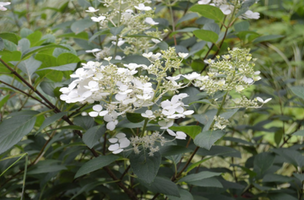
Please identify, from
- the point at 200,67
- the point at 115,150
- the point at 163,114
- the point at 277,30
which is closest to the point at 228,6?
the point at 200,67

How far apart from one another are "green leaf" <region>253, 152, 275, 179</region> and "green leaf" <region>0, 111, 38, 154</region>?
83 cm

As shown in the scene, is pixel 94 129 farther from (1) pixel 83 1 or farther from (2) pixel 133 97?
(1) pixel 83 1

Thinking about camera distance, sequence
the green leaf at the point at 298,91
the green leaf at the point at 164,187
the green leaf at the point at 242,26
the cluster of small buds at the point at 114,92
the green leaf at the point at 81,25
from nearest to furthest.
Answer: the cluster of small buds at the point at 114,92
the green leaf at the point at 164,187
the green leaf at the point at 298,91
the green leaf at the point at 81,25
the green leaf at the point at 242,26

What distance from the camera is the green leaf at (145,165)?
657 millimetres

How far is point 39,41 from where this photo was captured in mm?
1001

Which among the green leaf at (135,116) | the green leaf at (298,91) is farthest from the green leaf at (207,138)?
the green leaf at (298,91)

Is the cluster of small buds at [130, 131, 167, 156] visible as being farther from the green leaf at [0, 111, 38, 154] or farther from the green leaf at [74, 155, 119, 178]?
the green leaf at [0, 111, 38, 154]

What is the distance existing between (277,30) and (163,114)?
13.6 feet

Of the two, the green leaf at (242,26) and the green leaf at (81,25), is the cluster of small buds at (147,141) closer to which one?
the green leaf at (81,25)

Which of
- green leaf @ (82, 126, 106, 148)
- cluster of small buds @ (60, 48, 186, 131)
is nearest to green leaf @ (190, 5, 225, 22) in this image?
cluster of small buds @ (60, 48, 186, 131)

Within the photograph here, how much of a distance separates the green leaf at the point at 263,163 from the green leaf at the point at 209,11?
559mm

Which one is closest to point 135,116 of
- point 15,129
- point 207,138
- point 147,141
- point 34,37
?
point 147,141

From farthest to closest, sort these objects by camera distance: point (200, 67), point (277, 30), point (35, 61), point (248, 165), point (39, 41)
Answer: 1. point (277, 30)
2. point (248, 165)
3. point (200, 67)
4. point (39, 41)
5. point (35, 61)

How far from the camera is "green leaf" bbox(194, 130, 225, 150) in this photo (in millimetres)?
642
